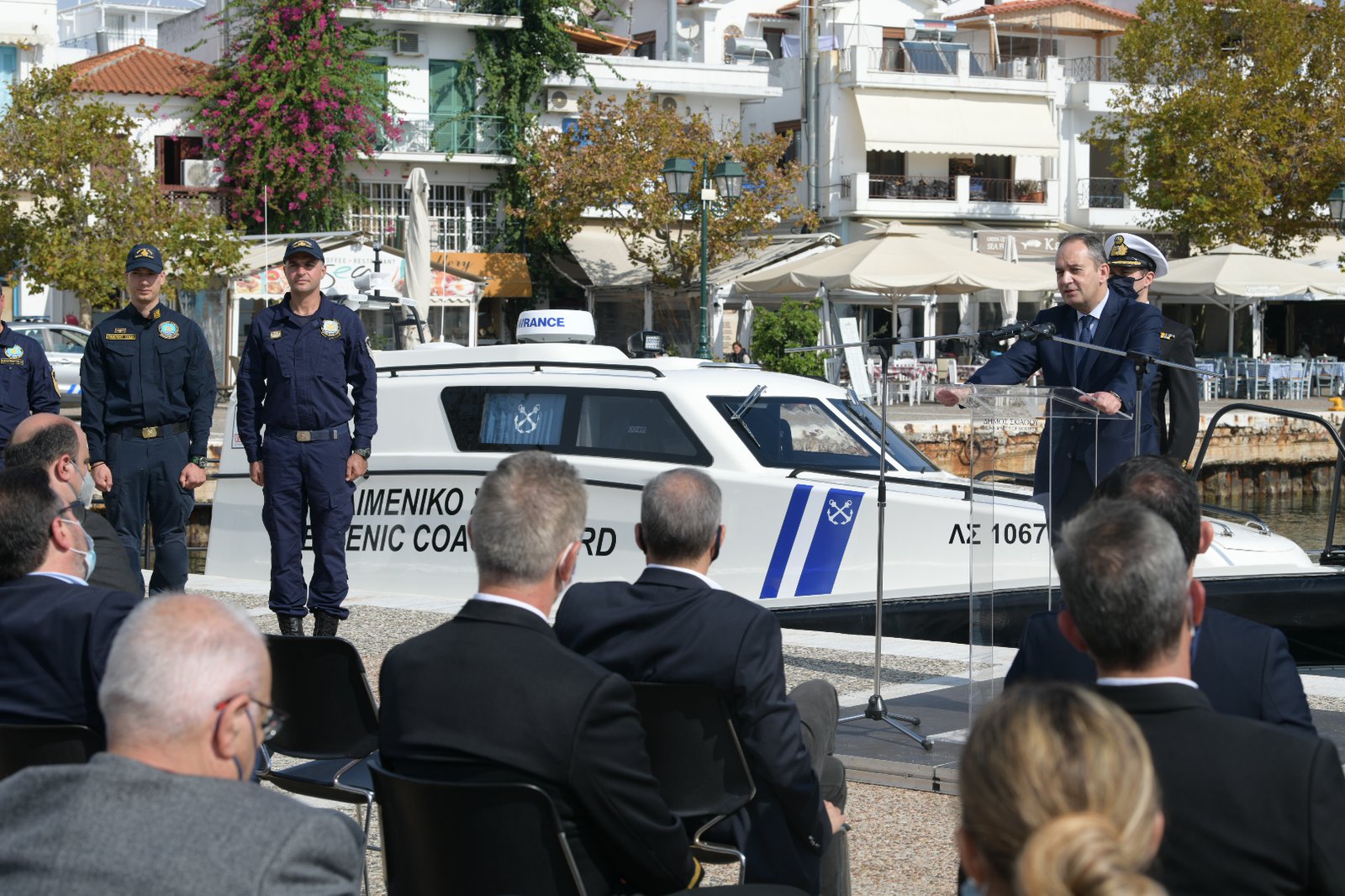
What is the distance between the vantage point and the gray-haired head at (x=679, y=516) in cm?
417

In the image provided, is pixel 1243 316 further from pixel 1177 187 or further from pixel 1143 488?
pixel 1143 488

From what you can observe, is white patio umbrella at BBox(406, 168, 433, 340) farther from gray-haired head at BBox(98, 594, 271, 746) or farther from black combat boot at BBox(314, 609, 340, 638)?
gray-haired head at BBox(98, 594, 271, 746)

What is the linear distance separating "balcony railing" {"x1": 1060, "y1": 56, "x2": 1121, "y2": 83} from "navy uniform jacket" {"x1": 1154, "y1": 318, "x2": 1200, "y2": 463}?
43039 mm

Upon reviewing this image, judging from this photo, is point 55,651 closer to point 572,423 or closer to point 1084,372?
point 1084,372

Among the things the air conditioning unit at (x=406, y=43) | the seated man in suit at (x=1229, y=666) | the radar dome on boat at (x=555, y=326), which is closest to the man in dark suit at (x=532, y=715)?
the seated man in suit at (x=1229, y=666)

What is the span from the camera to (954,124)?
45.5 m

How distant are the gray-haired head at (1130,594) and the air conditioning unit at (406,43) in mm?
42577

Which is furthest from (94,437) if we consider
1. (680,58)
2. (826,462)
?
(680,58)

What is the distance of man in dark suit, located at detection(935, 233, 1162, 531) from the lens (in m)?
6.25

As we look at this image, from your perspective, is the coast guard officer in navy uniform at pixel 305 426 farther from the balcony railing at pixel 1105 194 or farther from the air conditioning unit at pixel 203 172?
the balcony railing at pixel 1105 194

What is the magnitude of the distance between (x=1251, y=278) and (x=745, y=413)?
73.7ft

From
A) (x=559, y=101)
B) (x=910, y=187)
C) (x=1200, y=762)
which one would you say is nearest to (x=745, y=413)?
(x=1200, y=762)

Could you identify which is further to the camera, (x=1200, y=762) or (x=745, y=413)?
(x=745, y=413)

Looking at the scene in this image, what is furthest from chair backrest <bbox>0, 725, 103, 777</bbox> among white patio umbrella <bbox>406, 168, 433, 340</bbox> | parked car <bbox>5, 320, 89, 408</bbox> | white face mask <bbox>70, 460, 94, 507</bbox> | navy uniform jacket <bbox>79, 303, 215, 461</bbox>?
parked car <bbox>5, 320, 89, 408</bbox>
